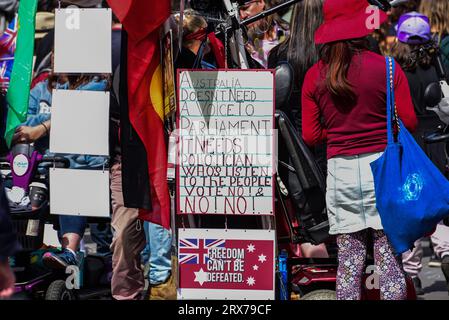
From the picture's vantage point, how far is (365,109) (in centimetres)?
572

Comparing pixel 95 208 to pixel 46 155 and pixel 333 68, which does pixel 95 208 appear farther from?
pixel 333 68

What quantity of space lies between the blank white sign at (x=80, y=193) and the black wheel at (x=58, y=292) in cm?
46

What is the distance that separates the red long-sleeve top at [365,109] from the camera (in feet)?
18.7

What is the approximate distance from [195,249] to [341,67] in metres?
1.32

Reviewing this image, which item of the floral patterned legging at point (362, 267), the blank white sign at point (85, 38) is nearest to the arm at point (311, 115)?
the floral patterned legging at point (362, 267)

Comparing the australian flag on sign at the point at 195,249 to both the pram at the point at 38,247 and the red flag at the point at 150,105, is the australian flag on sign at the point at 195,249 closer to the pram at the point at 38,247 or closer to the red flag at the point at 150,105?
the red flag at the point at 150,105

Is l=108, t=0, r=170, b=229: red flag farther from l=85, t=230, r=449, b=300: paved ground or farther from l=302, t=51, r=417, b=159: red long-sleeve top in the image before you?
l=85, t=230, r=449, b=300: paved ground

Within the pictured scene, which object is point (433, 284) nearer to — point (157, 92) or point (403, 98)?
point (403, 98)

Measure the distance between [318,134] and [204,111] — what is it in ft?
2.17

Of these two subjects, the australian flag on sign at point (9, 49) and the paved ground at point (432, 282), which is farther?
the australian flag on sign at point (9, 49)

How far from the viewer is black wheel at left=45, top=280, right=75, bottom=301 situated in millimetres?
6781

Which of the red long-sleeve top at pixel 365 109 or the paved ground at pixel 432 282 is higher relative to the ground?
the red long-sleeve top at pixel 365 109

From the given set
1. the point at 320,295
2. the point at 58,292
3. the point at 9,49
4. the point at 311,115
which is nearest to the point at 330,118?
the point at 311,115

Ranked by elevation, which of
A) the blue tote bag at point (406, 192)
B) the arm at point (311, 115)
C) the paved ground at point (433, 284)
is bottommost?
the paved ground at point (433, 284)
